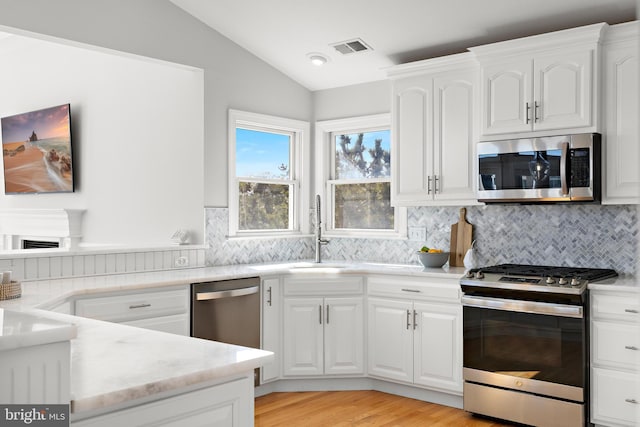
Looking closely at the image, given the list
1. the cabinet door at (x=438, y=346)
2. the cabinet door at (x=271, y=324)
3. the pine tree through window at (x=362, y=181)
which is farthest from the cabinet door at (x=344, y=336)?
the pine tree through window at (x=362, y=181)

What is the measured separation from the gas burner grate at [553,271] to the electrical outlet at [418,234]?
766 mm

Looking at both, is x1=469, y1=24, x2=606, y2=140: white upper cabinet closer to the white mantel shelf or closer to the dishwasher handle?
the dishwasher handle

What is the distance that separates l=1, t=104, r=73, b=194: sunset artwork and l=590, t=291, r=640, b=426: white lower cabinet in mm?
4564

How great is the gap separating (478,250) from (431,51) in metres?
1.50

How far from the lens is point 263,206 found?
201 inches

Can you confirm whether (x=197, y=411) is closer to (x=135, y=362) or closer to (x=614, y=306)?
(x=135, y=362)

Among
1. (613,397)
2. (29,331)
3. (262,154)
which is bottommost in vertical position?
(613,397)

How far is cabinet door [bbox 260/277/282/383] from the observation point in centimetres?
426

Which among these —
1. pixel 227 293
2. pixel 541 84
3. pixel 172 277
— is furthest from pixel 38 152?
pixel 541 84

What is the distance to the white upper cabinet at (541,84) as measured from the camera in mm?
3578

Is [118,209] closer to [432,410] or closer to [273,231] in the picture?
[273,231]

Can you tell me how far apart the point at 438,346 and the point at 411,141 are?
4.79 feet

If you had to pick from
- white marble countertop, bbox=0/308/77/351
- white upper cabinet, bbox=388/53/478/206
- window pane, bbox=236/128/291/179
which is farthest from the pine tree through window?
white marble countertop, bbox=0/308/77/351

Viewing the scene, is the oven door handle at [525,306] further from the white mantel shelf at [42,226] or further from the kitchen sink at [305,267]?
the white mantel shelf at [42,226]
